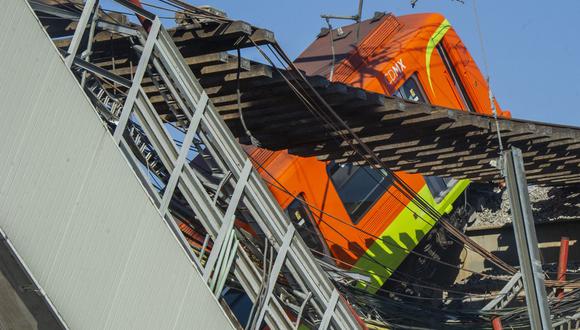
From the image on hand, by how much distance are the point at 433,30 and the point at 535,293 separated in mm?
8076

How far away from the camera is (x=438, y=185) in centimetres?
1553

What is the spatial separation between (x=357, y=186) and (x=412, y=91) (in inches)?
82.0

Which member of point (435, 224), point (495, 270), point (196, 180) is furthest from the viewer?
point (495, 270)

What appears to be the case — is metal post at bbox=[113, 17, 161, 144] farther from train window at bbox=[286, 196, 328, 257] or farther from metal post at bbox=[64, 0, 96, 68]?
train window at bbox=[286, 196, 328, 257]

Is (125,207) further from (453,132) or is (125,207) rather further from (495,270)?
(495,270)

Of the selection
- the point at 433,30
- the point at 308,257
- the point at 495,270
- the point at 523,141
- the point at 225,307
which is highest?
the point at 433,30

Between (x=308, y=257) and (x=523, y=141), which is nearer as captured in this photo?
(x=308, y=257)

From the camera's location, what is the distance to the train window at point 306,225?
43.0 ft

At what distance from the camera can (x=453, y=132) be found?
12352mm

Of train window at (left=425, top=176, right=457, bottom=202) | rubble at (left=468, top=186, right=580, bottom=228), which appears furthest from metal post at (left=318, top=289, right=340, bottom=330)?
rubble at (left=468, top=186, right=580, bottom=228)

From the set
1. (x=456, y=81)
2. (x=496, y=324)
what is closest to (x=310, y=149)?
(x=496, y=324)

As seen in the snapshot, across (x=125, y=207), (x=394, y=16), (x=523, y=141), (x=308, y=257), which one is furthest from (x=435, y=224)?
(x=125, y=207)

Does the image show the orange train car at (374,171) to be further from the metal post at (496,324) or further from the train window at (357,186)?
the metal post at (496,324)

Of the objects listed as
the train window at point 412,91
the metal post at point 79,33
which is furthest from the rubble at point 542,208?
the metal post at point 79,33
